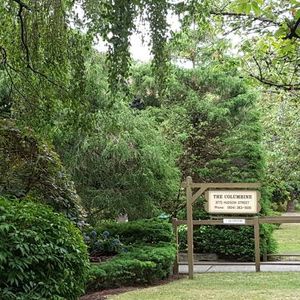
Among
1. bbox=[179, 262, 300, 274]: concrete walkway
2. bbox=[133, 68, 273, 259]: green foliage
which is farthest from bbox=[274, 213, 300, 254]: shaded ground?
bbox=[179, 262, 300, 274]: concrete walkway

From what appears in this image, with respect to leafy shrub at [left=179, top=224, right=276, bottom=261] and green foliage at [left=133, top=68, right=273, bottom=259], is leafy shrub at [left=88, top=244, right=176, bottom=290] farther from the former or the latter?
green foliage at [left=133, top=68, right=273, bottom=259]

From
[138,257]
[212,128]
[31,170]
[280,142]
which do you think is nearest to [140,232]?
[138,257]

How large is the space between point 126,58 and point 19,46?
7.60 feet

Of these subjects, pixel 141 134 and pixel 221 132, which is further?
pixel 221 132

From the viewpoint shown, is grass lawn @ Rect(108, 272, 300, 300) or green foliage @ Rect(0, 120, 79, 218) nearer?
green foliage @ Rect(0, 120, 79, 218)

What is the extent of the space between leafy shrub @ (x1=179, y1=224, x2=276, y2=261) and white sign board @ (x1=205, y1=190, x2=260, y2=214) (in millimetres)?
2121

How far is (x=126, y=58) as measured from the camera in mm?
3783

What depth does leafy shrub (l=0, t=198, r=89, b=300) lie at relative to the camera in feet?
13.5

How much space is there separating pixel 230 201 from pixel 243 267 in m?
1.69

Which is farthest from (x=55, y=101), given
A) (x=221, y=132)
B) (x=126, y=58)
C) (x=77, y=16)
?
(x=221, y=132)

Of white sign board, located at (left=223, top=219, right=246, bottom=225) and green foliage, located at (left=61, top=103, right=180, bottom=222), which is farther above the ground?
green foliage, located at (left=61, top=103, right=180, bottom=222)

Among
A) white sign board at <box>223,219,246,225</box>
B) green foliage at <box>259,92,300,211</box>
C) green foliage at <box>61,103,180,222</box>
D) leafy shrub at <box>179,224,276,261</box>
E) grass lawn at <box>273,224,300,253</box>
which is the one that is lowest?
grass lawn at <box>273,224,300,253</box>

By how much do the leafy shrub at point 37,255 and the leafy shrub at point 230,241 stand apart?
7.56 metres

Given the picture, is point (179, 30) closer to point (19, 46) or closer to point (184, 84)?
point (19, 46)
